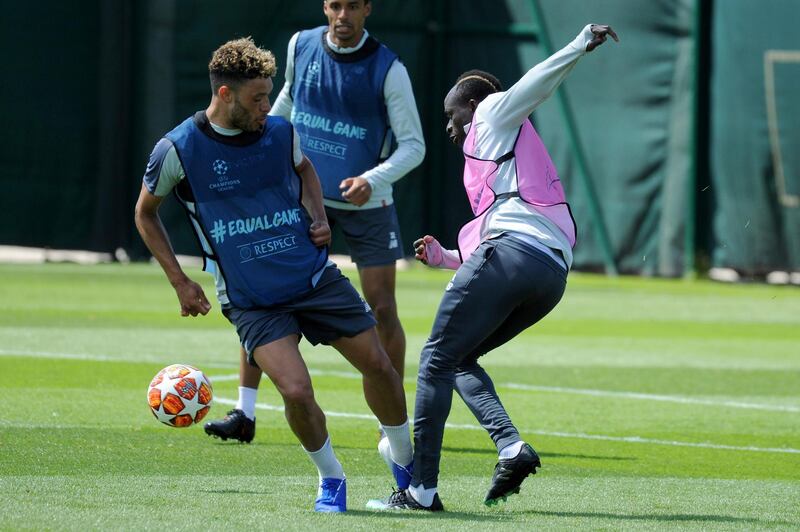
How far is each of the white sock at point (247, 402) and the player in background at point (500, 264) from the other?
2037 millimetres

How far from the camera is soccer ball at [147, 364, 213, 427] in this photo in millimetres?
7125

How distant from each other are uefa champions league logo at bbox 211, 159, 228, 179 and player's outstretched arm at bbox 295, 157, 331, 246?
0.37 m

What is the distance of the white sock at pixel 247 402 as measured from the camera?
8117mm

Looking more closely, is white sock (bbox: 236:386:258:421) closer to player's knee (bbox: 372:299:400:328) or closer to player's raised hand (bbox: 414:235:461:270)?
player's knee (bbox: 372:299:400:328)

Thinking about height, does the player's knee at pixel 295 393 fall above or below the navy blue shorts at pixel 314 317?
below

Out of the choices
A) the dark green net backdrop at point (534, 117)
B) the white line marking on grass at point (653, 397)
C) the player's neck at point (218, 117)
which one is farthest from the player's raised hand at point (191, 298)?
the dark green net backdrop at point (534, 117)

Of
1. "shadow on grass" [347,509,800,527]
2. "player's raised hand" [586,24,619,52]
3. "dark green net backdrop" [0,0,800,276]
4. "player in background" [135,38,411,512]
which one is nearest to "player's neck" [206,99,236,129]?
"player in background" [135,38,411,512]

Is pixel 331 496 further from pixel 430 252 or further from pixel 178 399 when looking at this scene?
pixel 178 399

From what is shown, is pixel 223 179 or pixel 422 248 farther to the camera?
pixel 422 248

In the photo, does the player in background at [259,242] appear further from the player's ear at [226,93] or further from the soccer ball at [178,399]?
the soccer ball at [178,399]

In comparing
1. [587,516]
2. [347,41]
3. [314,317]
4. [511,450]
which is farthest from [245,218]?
[347,41]

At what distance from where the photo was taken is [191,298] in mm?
6215

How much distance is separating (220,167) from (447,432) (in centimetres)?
306

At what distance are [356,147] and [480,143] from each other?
2264 mm
